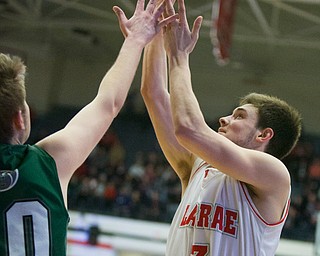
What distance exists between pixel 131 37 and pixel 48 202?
0.88m

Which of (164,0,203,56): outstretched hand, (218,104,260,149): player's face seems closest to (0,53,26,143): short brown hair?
(164,0,203,56): outstretched hand

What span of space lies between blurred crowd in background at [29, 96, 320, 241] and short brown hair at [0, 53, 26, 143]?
10811 millimetres

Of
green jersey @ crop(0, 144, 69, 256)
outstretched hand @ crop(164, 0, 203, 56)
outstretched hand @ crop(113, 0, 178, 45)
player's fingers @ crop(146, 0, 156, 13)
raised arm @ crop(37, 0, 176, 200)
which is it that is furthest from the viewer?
outstretched hand @ crop(164, 0, 203, 56)

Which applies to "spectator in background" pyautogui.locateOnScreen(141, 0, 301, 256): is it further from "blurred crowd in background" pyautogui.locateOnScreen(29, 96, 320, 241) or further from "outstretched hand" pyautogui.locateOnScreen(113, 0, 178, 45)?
"blurred crowd in background" pyautogui.locateOnScreen(29, 96, 320, 241)

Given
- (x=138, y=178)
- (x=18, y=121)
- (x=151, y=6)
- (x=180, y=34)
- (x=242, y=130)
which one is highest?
(x=151, y=6)

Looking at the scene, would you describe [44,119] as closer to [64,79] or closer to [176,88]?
[64,79]

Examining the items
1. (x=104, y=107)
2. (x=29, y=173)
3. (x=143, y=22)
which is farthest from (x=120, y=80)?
(x=29, y=173)

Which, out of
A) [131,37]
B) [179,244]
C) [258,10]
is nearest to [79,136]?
[131,37]

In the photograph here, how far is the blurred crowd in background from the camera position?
47.5 ft

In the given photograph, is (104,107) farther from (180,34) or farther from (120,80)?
(180,34)

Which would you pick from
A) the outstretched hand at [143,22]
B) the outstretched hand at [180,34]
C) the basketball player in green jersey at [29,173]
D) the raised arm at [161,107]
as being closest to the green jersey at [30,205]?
the basketball player in green jersey at [29,173]

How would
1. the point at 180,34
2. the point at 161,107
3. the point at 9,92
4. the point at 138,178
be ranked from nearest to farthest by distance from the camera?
the point at 9,92
the point at 180,34
the point at 161,107
the point at 138,178

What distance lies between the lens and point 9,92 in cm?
218

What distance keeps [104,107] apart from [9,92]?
0.41 m
